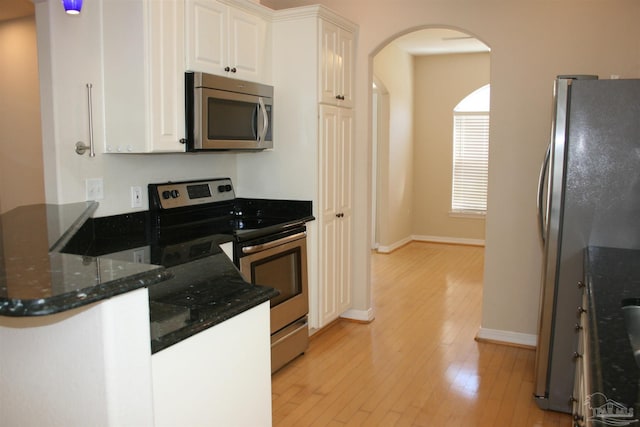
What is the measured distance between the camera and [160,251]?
2607 millimetres

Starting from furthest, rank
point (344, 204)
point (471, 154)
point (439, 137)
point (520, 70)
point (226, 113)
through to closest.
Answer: point (439, 137) → point (471, 154) → point (344, 204) → point (520, 70) → point (226, 113)

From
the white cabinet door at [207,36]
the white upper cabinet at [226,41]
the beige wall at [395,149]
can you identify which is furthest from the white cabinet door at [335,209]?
the beige wall at [395,149]

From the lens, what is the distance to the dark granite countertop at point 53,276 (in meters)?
1.06

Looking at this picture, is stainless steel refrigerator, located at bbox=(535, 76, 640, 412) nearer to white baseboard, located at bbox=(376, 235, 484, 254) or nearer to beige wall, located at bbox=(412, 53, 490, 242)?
white baseboard, located at bbox=(376, 235, 484, 254)

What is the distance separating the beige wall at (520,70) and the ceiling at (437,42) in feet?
6.71

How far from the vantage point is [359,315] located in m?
4.45

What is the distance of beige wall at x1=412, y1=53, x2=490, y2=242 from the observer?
7.71 meters

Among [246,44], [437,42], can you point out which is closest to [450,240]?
[437,42]

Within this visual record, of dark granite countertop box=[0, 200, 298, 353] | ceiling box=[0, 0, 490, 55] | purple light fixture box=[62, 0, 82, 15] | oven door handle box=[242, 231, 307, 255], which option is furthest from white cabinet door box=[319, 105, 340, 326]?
ceiling box=[0, 0, 490, 55]

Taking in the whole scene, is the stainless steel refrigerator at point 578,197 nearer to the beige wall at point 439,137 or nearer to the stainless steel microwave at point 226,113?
the stainless steel microwave at point 226,113

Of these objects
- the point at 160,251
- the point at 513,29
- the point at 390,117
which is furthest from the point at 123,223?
the point at 390,117

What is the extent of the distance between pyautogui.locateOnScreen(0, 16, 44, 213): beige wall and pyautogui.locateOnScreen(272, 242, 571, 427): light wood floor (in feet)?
7.52

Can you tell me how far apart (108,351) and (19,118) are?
3498mm

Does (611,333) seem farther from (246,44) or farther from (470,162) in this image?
(470,162)
